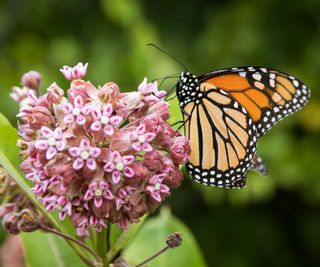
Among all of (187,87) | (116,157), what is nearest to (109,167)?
(116,157)

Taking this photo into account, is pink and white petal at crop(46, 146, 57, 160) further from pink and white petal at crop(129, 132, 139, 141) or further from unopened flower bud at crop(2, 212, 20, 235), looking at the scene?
unopened flower bud at crop(2, 212, 20, 235)

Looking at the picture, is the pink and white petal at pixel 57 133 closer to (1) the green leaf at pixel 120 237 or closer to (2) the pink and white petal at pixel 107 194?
(2) the pink and white petal at pixel 107 194

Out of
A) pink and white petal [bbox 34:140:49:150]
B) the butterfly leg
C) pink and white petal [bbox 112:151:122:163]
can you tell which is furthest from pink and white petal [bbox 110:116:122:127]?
the butterfly leg

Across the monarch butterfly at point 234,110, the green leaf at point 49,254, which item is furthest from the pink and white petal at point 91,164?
the monarch butterfly at point 234,110

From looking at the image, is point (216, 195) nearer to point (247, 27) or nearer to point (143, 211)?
point (247, 27)

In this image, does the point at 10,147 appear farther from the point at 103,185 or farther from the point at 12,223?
the point at 103,185

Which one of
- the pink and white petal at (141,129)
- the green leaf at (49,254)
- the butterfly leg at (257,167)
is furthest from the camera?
the butterfly leg at (257,167)

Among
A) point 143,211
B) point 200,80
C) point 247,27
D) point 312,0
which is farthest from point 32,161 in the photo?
point 312,0
